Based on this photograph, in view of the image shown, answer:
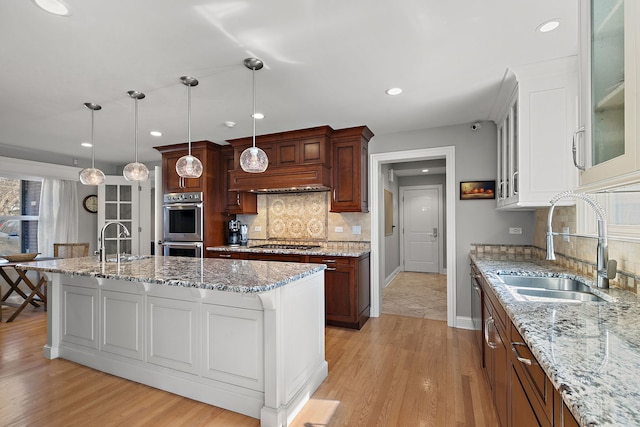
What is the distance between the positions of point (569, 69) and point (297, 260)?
3.04 metres

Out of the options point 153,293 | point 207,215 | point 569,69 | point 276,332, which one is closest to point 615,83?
point 569,69

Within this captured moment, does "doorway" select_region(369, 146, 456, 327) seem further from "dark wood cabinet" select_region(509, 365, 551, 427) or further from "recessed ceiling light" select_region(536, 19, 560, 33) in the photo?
"dark wood cabinet" select_region(509, 365, 551, 427)

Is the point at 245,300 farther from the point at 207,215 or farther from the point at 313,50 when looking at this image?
the point at 207,215

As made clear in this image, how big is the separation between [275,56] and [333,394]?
8.10 ft

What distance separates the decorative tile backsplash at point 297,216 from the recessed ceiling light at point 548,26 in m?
2.89

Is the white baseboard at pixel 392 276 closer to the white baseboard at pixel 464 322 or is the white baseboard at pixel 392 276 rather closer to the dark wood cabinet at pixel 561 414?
the white baseboard at pixel 464 322

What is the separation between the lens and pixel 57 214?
526 cm

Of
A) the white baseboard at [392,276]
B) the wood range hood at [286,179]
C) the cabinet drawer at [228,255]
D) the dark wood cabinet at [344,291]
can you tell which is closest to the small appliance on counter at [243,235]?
the cabinet drawer at [228,255]

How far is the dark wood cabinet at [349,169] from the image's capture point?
151 inches

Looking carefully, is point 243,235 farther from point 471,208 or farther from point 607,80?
point 607,80

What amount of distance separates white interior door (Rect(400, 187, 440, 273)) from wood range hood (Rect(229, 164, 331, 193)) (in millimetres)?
3969

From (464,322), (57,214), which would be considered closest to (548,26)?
(464,322)

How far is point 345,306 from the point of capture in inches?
141

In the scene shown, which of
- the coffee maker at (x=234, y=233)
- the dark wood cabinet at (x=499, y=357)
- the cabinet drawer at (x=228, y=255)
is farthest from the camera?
the coffee maker at (x=234, y=233)
